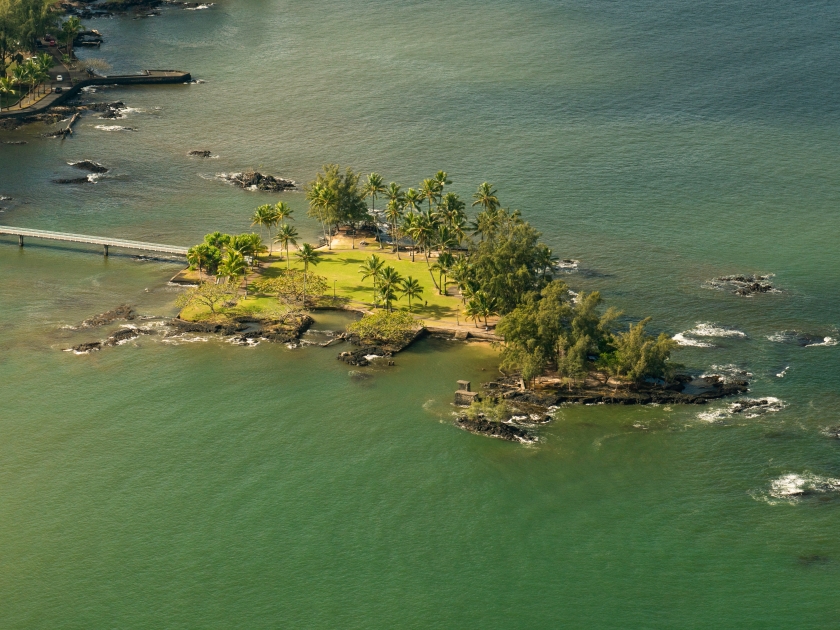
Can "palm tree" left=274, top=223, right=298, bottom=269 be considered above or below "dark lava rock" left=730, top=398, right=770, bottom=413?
above

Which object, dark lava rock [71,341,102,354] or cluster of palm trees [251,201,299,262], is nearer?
dark lava rock [71,341,102,354]

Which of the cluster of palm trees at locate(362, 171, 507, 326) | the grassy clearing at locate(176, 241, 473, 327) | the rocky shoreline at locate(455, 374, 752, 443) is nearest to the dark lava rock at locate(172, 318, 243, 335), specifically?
the grassy clearing at locate(176, 241, 473, 327)

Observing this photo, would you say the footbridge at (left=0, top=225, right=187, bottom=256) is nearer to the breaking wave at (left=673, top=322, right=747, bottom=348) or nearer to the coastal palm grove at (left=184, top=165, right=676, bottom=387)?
the coastal palm grove at (left=184, top=165, right=676, bottom=387)

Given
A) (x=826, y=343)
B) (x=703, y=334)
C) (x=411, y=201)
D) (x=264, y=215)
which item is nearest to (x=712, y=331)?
(x=703, y=334)

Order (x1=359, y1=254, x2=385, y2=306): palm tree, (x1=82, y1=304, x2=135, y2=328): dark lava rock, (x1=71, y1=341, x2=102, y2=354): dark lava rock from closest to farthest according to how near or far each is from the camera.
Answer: (x1=71, y1=341, x2=102, y2=354): dark lava rock < (x1=82, y1=304, x2=135, y2=328): dark lava rock < (x1=359, y1=254, x2=385, y2=306): palm tree

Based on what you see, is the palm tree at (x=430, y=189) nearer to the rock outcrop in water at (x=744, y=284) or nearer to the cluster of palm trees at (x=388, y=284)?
the cluster of palm trees at (x=388, y=284)

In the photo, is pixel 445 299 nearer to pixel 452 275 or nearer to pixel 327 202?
pixel 452 275
